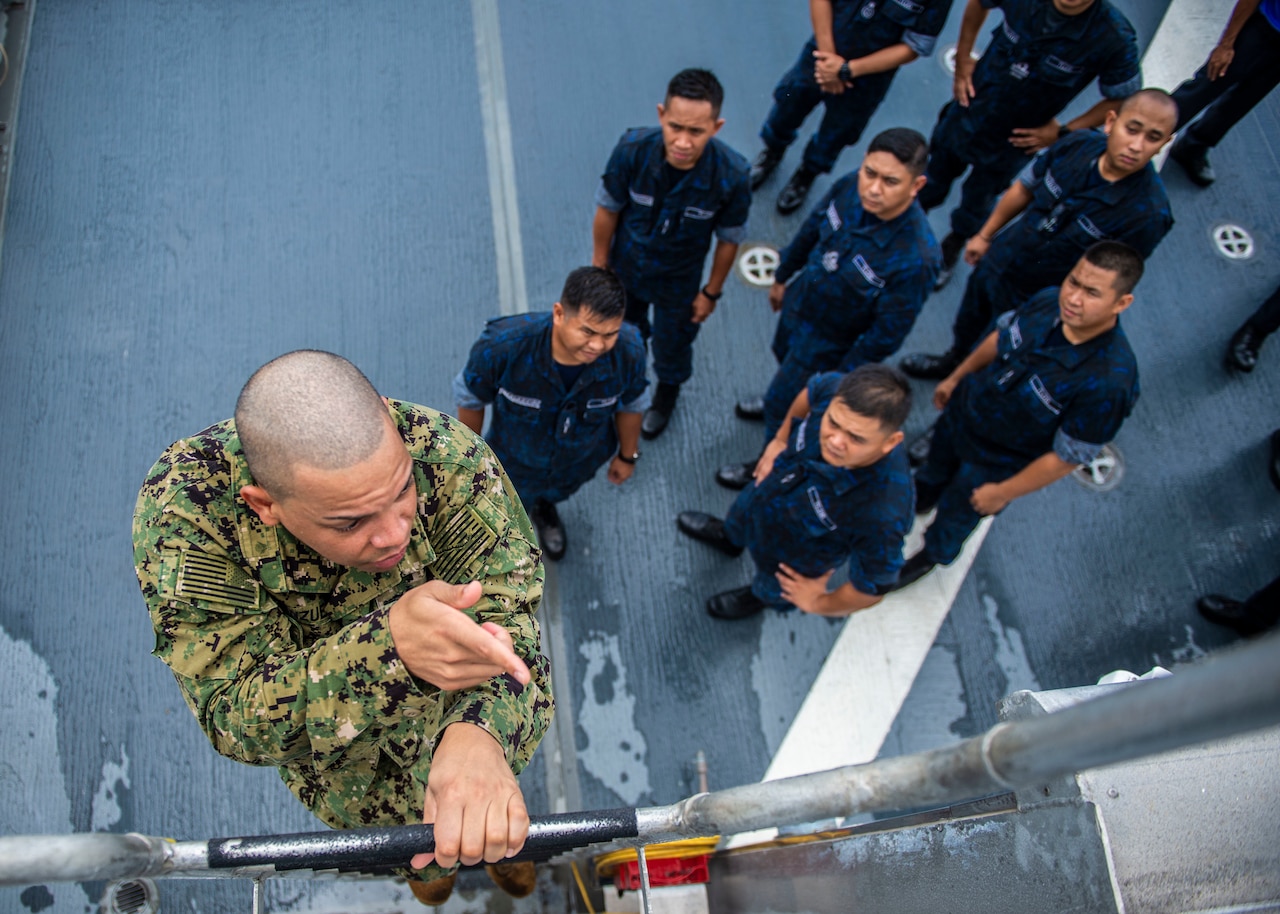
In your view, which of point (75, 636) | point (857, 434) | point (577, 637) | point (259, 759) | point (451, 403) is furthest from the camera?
point (451, 403)

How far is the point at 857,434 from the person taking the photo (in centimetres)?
266

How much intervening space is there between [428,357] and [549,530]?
996 millimetres

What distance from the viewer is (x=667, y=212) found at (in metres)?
3.40

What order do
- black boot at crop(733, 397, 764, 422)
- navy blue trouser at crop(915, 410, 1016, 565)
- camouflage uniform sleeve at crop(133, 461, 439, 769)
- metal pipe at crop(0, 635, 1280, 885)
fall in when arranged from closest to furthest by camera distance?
metal pipe at crop(0, 635, 1280, 885), camouflage uniform sleeve at crop(133, 461, 439, 769), navy blue trouser at crop(915, 410, 1016, 565), black boot at crop(733, 397, 764, 422)

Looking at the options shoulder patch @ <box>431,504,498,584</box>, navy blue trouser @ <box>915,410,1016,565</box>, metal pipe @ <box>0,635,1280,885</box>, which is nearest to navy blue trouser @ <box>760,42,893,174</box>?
navy blue trouser @ <box>915,410,1016,565</box>

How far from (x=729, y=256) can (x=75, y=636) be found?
2.87 meters

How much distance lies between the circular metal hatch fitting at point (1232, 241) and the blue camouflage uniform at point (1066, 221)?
140 cm

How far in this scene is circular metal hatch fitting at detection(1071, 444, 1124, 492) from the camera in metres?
4.02

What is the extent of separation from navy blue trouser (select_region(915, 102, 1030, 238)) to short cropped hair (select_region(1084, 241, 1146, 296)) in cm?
142

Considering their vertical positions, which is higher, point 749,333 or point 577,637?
point 749,333

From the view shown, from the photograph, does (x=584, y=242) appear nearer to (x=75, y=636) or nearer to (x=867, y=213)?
(x=867, y=213)

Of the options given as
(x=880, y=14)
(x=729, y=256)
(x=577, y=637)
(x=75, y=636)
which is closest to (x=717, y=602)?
(x=577, y=637)

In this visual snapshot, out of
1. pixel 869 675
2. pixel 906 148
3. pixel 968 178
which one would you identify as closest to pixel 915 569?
pixel 869 675

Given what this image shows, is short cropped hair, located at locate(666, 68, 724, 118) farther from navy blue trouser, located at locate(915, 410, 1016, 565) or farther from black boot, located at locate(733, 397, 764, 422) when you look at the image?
navy blue trouser, located at locate(915, 410, 1016, 565)
